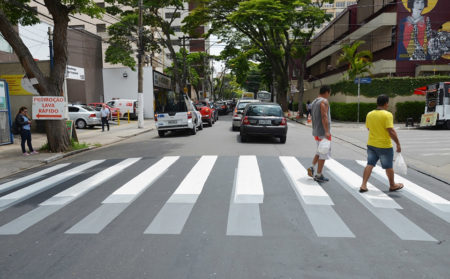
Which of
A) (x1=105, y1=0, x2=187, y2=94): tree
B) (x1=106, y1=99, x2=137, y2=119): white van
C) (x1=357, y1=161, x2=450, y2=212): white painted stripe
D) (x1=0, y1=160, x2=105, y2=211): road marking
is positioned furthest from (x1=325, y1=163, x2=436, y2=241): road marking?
(x1=105, y1=0, x2=187, y2=94): tree

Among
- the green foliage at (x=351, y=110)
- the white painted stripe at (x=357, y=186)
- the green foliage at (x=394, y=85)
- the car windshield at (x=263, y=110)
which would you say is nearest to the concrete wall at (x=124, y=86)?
the green foliage at (x=351, y=110)

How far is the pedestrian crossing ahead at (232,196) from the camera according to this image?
4.48 meters

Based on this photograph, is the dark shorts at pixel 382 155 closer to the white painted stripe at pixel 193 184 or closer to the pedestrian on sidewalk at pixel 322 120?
the pedestrian on sidewalk at pixel 322 120

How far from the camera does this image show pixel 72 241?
13.3 feet

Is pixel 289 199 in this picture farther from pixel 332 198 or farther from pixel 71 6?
pixel 71 6

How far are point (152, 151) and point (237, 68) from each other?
3019 cm

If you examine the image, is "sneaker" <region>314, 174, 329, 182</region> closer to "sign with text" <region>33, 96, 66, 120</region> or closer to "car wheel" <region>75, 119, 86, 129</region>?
"sign with text" <region>33, 96, 66, 120</region>

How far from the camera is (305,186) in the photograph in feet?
21.1

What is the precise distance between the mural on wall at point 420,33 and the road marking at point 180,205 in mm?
24117

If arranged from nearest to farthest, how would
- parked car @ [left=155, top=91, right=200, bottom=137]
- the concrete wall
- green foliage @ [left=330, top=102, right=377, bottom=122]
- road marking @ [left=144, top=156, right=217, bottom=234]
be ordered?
road marking @ [left=144, top=156, right=217, bottom=234]
parked car @ [left=155, top=91, right=200, bottom=137]
green foliage @ [left=330, top=102, right=377, bottom=122]
the concrete wall

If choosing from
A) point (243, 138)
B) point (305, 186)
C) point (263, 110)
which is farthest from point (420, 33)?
point (305, 186)

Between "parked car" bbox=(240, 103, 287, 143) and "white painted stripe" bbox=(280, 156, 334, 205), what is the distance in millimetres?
4005

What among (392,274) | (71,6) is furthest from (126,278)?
(71,6)

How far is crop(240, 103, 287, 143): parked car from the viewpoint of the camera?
12875 millimetres
